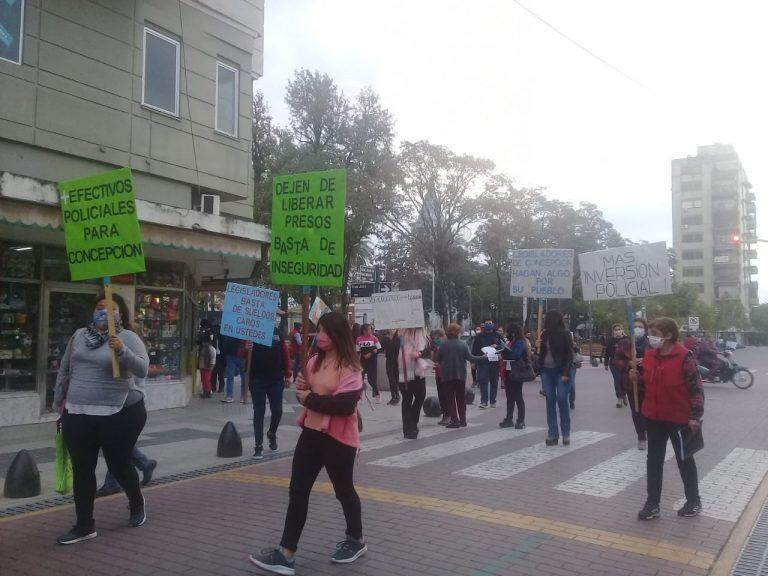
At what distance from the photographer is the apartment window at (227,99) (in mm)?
15266

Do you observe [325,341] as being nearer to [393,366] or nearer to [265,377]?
[265,377]

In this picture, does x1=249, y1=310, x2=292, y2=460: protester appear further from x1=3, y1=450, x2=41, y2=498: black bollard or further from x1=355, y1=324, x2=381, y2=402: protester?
x1=355, y1=324, x2=381, y2=402: protester

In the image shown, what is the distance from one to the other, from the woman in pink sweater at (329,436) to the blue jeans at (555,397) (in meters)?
5.40

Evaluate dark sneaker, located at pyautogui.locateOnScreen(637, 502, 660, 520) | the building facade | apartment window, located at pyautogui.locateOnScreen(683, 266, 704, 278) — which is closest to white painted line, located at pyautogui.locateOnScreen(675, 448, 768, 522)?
dark sneaker, located at pyautogui.locateOnScreen(637, 502, 660, 520)

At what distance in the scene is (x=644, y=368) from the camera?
6625 mm

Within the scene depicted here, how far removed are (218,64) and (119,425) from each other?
11069 mm

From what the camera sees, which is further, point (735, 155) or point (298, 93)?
point (735, 155)

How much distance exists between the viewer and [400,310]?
12617 mm

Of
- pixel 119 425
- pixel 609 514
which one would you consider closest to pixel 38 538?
pixel 119 425

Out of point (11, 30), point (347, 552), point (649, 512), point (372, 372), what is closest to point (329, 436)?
point (347, 552)

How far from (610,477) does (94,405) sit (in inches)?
218

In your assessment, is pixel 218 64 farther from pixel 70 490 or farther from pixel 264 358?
pixel 70 490

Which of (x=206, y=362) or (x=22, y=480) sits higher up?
(x=206, y=362)

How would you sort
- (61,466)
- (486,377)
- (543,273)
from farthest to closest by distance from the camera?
(486,377) → (543,273) → (61,466)
